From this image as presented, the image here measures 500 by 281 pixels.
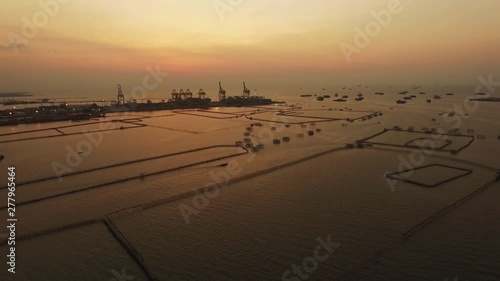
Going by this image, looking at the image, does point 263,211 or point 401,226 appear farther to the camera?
point 263,211

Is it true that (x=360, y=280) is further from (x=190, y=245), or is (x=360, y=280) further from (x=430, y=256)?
(x=190, y=245)

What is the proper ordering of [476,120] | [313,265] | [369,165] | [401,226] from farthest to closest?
[476,120]
[369,165]
[401,226]
[313,265]

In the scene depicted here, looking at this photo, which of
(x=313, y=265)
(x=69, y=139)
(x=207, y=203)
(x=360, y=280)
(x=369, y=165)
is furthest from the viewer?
(x=69, y=139)

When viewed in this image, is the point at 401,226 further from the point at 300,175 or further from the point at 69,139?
the point at 69,139

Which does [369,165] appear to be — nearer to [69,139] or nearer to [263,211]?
[263,211]

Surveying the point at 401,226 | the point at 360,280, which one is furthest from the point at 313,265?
the point at 401,226

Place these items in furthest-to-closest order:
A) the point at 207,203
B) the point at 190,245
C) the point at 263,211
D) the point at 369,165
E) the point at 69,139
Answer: the point at 69,139 < the point at 369,165 < the point at 207,203 < the point at 263,211 < the point at 190,245

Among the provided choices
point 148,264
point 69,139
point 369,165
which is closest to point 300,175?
point 369,165

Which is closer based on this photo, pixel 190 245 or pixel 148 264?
pixel 148 264

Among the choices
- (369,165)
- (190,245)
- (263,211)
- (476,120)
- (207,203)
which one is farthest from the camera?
(476,120)
